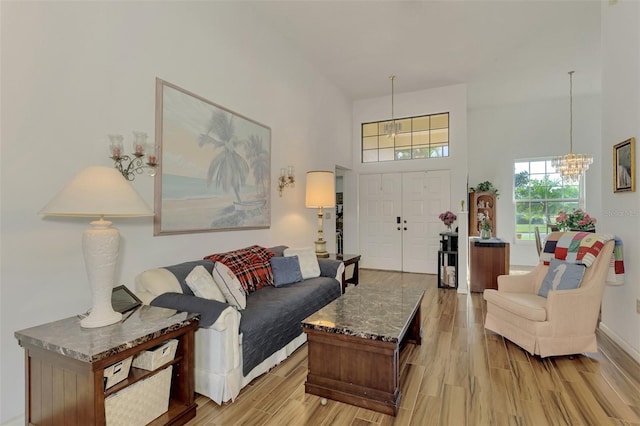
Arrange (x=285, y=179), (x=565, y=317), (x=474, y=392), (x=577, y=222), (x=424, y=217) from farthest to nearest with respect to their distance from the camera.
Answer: (x=424, y=217) → (x=285, y=179) → (x=577, y=222) → (x=565, y=317) → (x=474, y=392)

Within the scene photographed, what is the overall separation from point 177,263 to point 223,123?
1.47 m

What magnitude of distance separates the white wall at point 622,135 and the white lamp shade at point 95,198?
12.6ft

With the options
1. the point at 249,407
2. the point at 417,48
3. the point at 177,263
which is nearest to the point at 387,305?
the point at 249,407

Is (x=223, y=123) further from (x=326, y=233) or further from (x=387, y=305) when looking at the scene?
(x=326, y=233)

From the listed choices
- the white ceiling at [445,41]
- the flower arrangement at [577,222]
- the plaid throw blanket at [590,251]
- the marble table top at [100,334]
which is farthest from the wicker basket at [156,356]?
the flower arrangement at [577,222]

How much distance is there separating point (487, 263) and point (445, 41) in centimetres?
331

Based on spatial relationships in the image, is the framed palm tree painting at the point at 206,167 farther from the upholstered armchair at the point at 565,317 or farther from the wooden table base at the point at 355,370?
the upholstered armchair at the point at 565,317

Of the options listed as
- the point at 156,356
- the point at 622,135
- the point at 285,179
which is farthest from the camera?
the point at 285,179

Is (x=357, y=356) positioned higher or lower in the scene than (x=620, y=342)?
higher

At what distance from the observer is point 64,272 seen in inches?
77.0

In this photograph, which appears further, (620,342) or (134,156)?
(620,342)

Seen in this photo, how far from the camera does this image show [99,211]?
5.09 ft

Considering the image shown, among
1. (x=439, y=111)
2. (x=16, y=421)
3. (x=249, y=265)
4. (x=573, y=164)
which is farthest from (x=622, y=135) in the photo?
(x=16, y=421)

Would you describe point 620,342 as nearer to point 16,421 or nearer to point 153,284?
point 153,284
